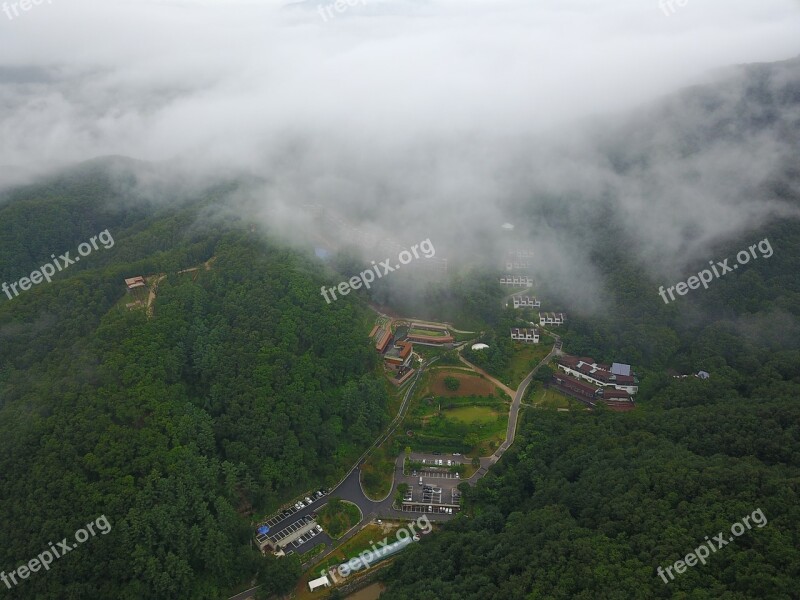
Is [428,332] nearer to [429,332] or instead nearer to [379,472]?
[429,332]

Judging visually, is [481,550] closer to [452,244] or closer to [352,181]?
[452,244]

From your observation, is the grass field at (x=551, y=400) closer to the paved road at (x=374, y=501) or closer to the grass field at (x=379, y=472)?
the paved road at (x=374, y=501)

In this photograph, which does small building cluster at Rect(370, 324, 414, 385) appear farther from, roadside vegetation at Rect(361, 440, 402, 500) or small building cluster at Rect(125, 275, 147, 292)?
small building cluster at Rect(125, 275, 147, 292)

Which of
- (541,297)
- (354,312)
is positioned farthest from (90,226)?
(541,297)

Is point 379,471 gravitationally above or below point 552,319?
below

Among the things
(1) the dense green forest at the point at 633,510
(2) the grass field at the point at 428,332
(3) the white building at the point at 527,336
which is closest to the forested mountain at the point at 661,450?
(1) the dense green forest at the point at 633,510

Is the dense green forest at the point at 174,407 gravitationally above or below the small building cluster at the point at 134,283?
below

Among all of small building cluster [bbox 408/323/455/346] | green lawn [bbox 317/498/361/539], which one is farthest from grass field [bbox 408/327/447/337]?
green lawn [bbox 317/498/361/539]

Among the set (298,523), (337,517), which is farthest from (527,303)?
(298,523)
